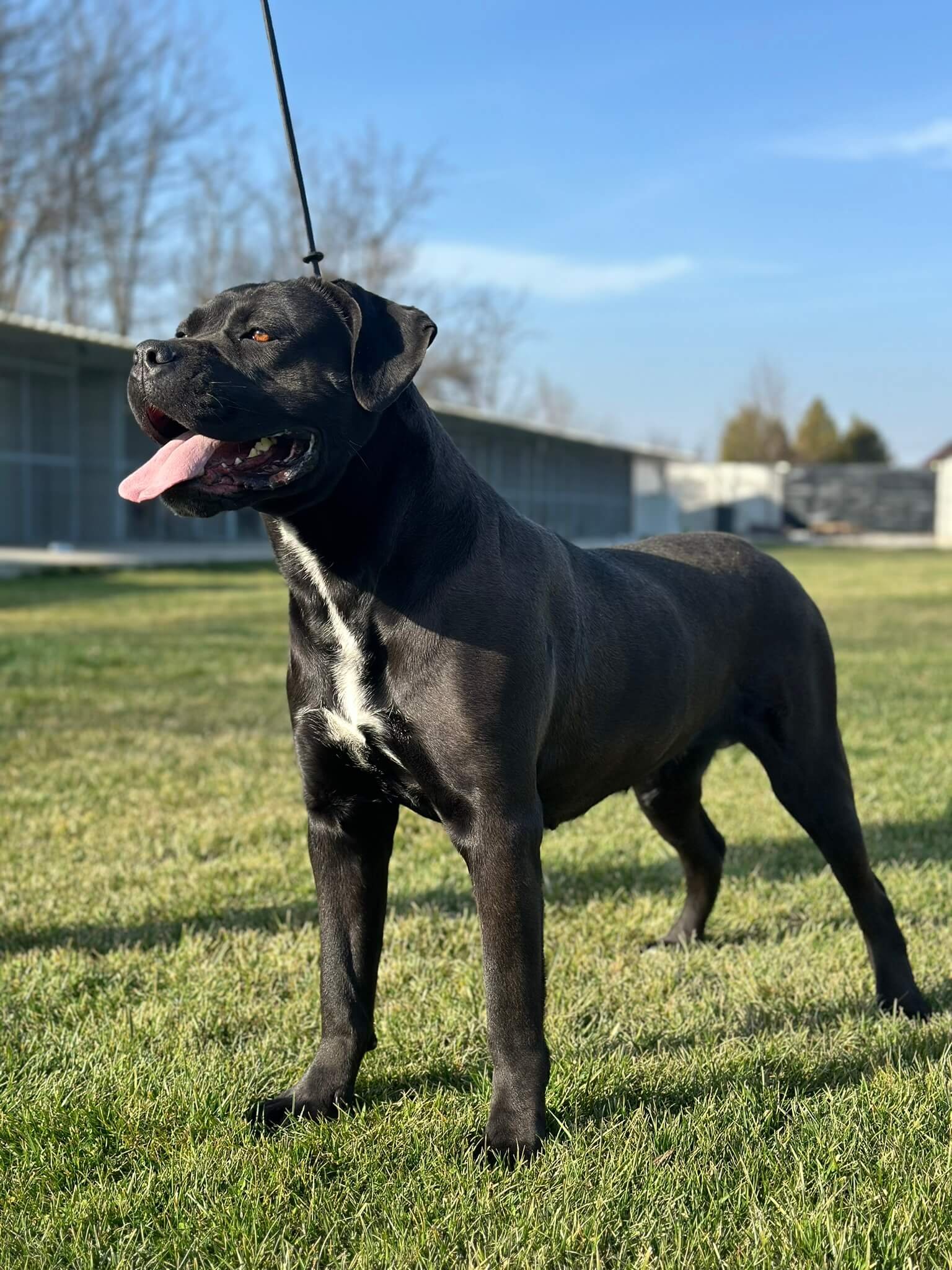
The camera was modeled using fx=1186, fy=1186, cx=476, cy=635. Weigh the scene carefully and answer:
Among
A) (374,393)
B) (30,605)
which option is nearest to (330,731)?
(374,393)

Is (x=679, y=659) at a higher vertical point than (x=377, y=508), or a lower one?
lower

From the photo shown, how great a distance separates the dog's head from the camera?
2469 millimetres

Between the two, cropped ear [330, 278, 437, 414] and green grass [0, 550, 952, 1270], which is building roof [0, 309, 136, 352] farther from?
cropped ear [330, 278, 437, 414]

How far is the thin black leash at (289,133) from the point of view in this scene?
10.0ft

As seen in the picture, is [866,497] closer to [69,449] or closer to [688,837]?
[69,449]

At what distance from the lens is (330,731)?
2.66 metres

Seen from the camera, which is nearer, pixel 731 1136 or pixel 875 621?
pixel 731 1136

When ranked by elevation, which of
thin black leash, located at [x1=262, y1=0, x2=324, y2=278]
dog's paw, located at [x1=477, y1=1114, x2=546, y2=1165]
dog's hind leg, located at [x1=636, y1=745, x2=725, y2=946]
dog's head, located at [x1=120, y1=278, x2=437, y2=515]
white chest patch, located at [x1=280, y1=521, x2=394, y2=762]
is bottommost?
dog's paw, located at [x1=477, y1=1114, x2=546, y2=1165]

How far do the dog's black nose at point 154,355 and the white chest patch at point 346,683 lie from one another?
435 millimetres

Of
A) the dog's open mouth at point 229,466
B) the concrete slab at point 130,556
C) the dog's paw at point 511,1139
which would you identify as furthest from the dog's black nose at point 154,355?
the concrete slab at point 130,556

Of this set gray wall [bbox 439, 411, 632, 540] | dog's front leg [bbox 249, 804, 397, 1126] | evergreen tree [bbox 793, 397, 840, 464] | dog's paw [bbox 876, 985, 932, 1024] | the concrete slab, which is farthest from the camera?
evergreen tree [bbox 793, 397, 840, 464]

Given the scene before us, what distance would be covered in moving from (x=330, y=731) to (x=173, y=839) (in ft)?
8.38

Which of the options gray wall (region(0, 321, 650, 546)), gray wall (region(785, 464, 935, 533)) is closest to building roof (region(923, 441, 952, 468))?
gray wall (region(785, 464, 935, 533))

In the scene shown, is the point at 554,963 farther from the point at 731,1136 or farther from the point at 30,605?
the point at 30,605
